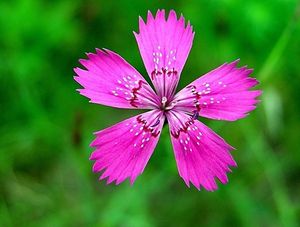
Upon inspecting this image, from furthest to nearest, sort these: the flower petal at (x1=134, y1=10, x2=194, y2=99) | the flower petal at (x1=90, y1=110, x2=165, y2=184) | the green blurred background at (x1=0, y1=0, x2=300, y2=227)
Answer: the green blurred background at (x1=0, y1=0, x2=300, y2=227) < the flower petal at (x1=134, y1=10, x2=194, y2=99) < the flower petal at (x1=90, y1=110, x2=165, y2=184)

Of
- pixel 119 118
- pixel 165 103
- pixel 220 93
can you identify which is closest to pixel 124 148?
pixel 165 103

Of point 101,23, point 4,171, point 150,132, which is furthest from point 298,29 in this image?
point 4,171

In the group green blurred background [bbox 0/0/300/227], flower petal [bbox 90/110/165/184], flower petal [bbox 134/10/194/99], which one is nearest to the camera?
flower petal [bbox 90/110/165/184]

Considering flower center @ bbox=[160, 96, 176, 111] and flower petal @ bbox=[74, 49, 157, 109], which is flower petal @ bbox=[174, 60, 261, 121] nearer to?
flower center @ bbox=[160, 96, 176, 111]

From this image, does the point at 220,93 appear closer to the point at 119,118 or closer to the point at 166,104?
the point at 166,104

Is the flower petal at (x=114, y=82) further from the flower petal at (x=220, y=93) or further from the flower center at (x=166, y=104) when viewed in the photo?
the flower petal at (x=220, y=93)

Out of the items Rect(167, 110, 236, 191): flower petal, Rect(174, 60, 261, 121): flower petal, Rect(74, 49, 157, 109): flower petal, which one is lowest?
Rect(167, 110, 236, 191): flower petal

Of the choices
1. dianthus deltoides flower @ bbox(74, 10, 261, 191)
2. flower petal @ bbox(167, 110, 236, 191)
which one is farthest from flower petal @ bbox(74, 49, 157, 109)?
flower petal @ bbox(167, 110, 236, 191)

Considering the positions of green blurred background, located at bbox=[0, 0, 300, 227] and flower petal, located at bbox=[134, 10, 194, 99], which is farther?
green blurred background, located at bbox=[0, 0, 300, 227]
